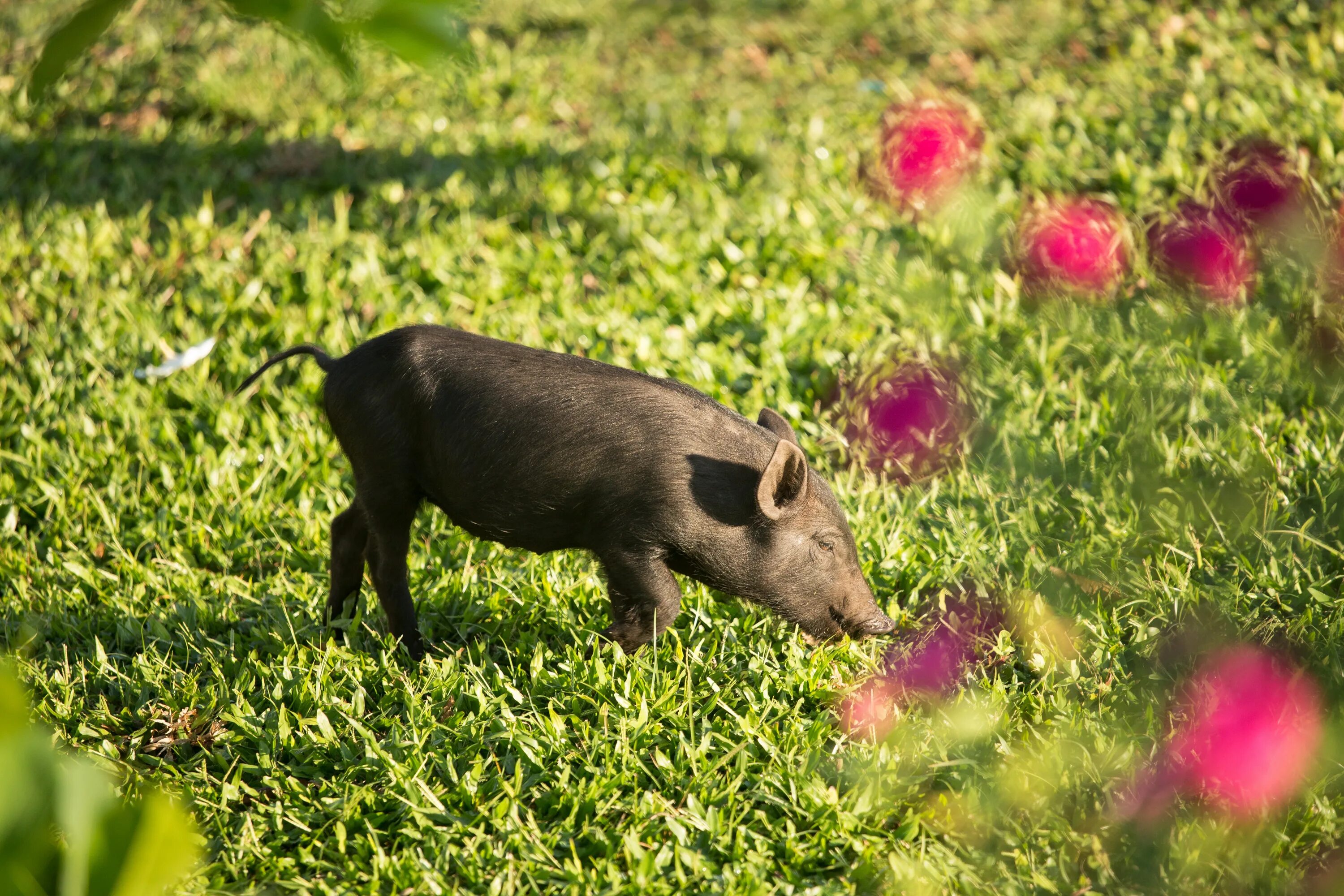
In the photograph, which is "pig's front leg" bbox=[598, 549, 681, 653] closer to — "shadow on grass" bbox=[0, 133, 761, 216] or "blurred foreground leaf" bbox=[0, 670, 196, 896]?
"blurred foreground leaf" bbox=[0, 670, 196, 896]

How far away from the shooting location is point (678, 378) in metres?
5.20

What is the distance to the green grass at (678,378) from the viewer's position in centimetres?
304

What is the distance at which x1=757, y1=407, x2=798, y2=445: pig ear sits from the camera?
373 cm

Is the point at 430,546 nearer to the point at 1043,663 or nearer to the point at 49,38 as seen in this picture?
the point at 1043,663

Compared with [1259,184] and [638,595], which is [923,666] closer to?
[638,595]

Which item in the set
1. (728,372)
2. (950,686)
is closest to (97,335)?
(728,372)

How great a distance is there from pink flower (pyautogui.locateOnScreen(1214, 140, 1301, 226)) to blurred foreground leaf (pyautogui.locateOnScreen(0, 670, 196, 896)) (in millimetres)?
5667

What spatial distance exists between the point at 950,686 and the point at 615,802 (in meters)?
1.10

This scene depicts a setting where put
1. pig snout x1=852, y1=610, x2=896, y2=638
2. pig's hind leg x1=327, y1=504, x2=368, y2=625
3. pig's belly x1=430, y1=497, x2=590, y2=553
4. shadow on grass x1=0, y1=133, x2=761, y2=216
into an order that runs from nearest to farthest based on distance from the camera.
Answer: pig's belly x1=430, y1=497, x2=590, y2=553
pig snout x1=852, y1=610, x2=896, y2=638
pig's hind leg x1=327, y1=504, x2=368, y2=625
shadow on grass x1=0, y1=133, x2=761, y2=216

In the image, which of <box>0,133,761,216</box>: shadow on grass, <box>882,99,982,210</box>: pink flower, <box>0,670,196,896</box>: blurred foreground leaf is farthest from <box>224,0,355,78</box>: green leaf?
<box>882,99,982,210</box>: pink flower

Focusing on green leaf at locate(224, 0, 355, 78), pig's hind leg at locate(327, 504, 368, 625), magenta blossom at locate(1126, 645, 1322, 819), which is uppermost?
green leaf at locate(224, 0, 355, 78)

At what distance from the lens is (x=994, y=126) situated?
7.21m

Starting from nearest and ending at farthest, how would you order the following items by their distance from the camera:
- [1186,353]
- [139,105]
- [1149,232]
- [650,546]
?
1. [650,546]
2. [1186,353]
3. [1149,232]
4. [139,105]

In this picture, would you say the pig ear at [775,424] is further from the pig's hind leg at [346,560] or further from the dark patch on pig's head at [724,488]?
the pig's hind leg at [346,560]
